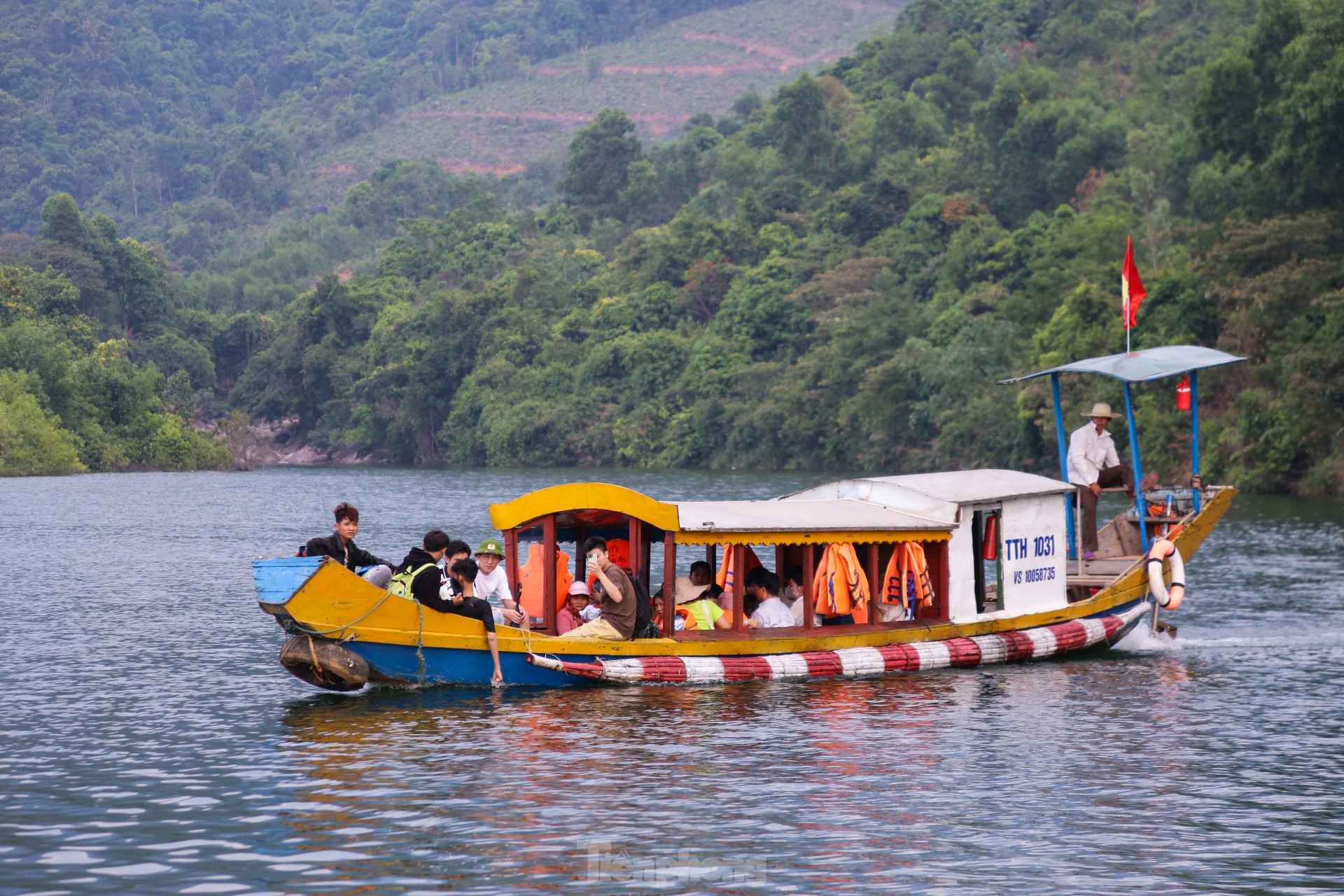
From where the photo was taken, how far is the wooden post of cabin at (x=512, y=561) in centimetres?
2011

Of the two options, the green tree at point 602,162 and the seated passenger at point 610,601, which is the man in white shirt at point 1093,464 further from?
the green tree at point 602,162

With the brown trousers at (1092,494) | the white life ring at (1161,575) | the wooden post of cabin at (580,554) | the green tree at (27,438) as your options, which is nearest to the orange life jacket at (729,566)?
the wooden post of cabin at (580,554)

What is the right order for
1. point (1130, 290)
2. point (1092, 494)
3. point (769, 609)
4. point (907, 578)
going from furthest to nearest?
point (1130, 290) < point (1092, 494) < point (907, 578) < point (769, 609)

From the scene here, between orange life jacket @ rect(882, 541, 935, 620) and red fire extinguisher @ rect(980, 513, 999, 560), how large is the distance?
1135mm

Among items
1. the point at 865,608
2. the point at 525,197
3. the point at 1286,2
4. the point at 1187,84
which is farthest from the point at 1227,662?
the point at 525,197

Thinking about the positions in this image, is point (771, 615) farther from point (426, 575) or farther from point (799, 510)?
point (426, 575)

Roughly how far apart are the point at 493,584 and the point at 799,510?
402 cm

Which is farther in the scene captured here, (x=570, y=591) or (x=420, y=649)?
(x=570, y=591)

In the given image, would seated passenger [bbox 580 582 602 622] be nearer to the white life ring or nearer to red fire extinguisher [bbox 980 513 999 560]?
red fire extinguisher [bbox 980 513 999 560]

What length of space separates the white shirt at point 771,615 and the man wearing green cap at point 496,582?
3.00m

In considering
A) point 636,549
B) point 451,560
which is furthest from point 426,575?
point 636,549

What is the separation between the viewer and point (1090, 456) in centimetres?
2544

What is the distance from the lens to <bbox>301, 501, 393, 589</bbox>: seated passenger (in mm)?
18938

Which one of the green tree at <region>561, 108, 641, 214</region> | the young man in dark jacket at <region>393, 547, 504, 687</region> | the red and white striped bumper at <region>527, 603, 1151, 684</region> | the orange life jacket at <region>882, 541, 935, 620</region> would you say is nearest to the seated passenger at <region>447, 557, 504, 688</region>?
the young man in dark jacket at <region>393, 547, 504, 687</region>
